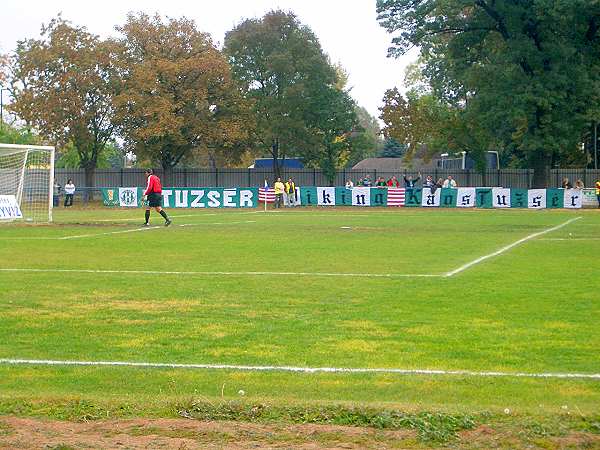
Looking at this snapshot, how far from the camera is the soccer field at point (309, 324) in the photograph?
8461mm

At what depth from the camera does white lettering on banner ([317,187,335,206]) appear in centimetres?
5609

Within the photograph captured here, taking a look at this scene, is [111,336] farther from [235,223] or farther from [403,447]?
[235,223]

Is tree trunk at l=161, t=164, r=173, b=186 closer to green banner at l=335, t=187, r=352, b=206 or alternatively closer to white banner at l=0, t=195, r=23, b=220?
green banner at l=335, t=187, r=352, b=206

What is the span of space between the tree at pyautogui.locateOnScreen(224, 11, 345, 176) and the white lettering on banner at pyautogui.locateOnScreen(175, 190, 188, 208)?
14.5 metres

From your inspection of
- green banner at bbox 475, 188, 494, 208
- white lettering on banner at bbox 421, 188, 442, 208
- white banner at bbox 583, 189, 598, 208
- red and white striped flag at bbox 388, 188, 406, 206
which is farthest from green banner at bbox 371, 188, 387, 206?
white banner at bbox 583, 189, 598, 208

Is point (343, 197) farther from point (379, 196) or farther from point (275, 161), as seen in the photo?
point (275, 161)

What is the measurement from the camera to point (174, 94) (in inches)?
2532

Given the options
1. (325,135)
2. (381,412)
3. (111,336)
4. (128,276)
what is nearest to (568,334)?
(381,412)

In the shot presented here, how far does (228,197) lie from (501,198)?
14615 mm

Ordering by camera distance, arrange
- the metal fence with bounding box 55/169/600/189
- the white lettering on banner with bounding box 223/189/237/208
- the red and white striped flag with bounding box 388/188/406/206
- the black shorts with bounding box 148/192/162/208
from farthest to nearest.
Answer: the metal fence with bounding box 55/169/600/189
the red and white striped flag with bounding box 388/188/406/206
the white lettering on banner with bounding box 223/189/237/208
the black shorts with bounding box 148/192/162/208

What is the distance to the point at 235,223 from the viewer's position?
35.1 meters

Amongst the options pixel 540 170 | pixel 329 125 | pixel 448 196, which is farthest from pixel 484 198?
pixel 329 125

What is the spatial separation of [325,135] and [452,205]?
18508 mm

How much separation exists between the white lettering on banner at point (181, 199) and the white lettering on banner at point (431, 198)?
12.9m
